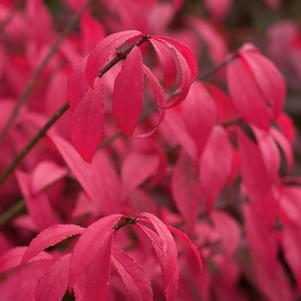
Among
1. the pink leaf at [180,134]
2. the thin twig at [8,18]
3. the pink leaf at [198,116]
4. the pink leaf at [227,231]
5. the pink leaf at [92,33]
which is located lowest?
the pink leaf at [227,231]

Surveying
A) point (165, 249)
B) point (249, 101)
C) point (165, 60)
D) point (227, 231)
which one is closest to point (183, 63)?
point (165, 60)

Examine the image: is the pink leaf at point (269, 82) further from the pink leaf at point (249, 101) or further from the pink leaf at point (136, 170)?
the pink leaf at point (136, 170)

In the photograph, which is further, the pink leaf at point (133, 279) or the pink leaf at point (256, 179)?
the pink leaf at point (256, 179)

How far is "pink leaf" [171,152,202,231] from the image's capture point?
0.97 meters

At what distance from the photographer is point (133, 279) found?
0.68 m

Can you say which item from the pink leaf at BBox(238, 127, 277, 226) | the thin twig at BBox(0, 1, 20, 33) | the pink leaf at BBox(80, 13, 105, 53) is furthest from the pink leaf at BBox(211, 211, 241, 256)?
the thin twig at BBox(0, 1, 20, 33)

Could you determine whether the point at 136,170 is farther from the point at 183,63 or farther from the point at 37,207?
the point at 183,63

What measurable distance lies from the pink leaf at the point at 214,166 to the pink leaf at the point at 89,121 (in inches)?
11.1

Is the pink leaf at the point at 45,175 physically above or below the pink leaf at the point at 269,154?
above

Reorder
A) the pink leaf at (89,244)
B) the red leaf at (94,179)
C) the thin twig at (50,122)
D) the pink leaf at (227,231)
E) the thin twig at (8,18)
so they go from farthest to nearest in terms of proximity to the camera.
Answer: the thin twig at (8,18) < the pink leaf at (227,231) < the red leaf at (94,179) < the thin twig at (50,122) < the pink leaf at (89,244)

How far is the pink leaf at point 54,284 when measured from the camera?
0.66 meters

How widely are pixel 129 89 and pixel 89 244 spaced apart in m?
0.15

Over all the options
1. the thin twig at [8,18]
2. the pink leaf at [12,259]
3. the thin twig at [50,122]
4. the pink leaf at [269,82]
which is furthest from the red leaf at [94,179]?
the thin twig at [8,18]

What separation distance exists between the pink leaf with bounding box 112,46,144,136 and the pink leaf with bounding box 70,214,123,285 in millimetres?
103
